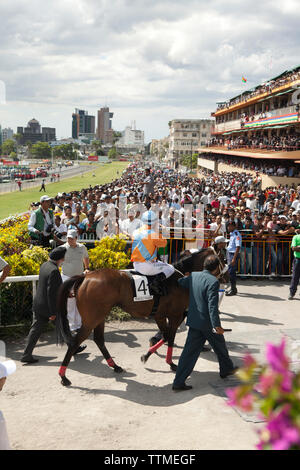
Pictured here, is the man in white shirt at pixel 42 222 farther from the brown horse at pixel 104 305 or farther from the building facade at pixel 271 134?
the building facade at pixel 271 134

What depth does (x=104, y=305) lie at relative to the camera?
5.05m

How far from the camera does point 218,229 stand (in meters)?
9.83

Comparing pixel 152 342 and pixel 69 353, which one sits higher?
pixel 69 353

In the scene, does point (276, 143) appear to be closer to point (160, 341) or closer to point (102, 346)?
point (160, 341)

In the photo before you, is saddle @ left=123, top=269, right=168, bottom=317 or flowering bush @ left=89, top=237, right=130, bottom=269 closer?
saddle @ left=123, top=269, right=168, bottom=317

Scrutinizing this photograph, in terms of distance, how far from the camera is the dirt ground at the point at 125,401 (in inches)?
145

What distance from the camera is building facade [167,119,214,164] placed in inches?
5118

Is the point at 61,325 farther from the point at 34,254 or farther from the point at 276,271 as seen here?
the point at 276,271

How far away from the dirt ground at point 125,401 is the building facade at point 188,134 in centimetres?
12662

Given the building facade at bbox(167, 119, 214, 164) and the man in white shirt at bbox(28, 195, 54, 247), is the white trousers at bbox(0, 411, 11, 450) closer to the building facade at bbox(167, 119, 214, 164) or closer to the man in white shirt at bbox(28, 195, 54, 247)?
the man in white shirt at bbox(28, 195, 54, 247)

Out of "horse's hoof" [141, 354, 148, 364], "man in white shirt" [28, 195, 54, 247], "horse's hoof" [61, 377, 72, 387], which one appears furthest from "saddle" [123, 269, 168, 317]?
"man in white shirt" [28, 195, 54, 247]

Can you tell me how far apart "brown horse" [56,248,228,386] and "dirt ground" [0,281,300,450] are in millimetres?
309

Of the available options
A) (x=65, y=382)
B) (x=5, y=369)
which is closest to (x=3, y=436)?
(x=5, y=369)

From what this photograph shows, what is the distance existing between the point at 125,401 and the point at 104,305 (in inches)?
46.2
